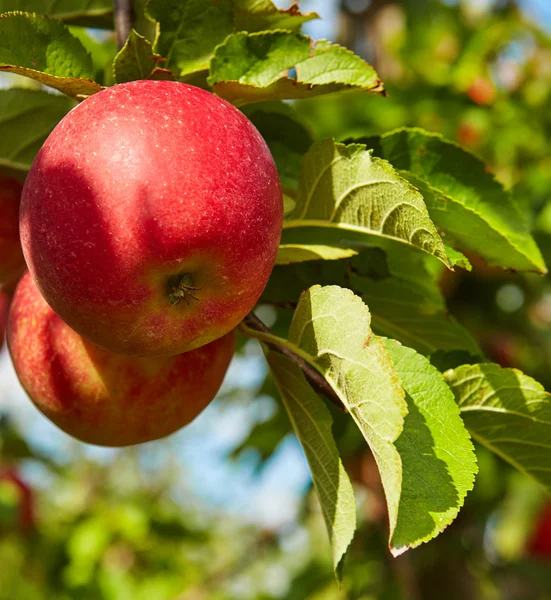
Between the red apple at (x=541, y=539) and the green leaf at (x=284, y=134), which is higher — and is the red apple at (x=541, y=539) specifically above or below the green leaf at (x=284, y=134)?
below

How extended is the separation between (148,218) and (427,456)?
0.40m

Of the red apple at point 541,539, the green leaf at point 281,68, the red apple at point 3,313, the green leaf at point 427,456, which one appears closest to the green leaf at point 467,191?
the green leaf at point 281,68

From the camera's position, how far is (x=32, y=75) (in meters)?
0.87

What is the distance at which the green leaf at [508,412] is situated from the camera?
0.95 metres

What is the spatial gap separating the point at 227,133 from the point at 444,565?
6.87 feet

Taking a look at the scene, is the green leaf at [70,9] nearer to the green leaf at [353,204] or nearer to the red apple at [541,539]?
the green leaf at [353,204]

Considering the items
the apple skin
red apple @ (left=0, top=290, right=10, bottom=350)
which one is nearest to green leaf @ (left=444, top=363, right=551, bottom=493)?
the apple skin

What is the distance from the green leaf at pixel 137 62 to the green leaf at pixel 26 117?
0.17 metres

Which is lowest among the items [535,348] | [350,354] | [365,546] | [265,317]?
[365,546]

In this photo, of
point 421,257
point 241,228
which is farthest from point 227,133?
point 421,257

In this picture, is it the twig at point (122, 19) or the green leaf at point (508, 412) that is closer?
the green leaf at point (508, 412)

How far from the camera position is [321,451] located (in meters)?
0.91

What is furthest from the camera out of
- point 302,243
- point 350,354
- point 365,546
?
point 365,546

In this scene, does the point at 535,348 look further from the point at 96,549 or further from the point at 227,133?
the point at 227,133
